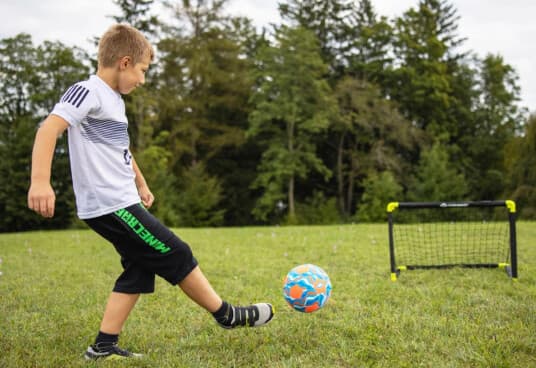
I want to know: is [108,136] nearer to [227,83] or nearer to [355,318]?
[355,318]

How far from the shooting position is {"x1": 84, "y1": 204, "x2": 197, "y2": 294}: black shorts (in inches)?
101

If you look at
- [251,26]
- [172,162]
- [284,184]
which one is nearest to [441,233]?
[284,184]

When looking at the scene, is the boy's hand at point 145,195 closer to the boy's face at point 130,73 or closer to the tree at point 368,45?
the boy's face at point 130,73

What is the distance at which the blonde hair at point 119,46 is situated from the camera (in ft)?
8.65

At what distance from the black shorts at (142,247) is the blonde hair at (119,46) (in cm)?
84

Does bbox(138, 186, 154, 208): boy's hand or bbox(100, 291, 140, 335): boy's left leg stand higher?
bbox(138, 186, 154, 208): boy's hand

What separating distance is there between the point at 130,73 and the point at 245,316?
1.61 m

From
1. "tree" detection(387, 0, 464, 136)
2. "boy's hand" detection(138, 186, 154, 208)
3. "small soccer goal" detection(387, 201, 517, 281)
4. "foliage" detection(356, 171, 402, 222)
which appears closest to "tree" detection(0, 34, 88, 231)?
"foliage" detection(356, 171, 402, 222)

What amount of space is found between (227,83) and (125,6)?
287 inches

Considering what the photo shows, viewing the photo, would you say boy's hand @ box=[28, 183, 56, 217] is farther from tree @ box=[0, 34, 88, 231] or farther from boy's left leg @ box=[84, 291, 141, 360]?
tree @ box=[0, 34, 88, 231]

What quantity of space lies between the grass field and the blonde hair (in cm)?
170

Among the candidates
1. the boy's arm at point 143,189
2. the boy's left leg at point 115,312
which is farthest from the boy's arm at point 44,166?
the boy's arm at point 143,189

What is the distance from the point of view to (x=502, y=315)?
3.48 meters

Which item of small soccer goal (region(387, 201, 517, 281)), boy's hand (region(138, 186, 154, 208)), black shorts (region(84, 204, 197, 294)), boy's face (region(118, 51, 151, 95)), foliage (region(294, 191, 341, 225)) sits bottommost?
foliage (region(294, 191, 341, 225))
